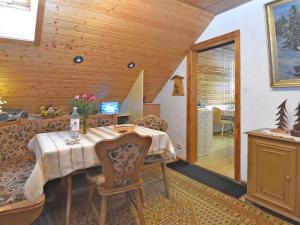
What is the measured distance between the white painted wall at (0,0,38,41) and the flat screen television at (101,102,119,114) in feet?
5.94

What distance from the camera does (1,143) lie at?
2.32 meters

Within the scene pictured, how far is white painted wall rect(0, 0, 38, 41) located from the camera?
2.60 m

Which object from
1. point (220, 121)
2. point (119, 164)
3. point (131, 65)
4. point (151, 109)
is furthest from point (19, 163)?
point (220, 121)

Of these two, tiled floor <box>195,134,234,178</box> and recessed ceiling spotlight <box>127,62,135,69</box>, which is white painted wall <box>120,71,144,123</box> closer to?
recessed ceiling spotlight <box>127,62,135,69</box>

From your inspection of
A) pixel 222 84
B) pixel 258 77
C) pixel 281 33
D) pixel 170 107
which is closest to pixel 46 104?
pixel 170 107

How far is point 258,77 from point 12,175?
304 cm

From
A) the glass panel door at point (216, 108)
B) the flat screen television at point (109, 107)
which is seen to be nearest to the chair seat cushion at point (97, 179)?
the glass panel door at point (216, 108)

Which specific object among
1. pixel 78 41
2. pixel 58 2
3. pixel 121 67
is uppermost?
pixel 58 2

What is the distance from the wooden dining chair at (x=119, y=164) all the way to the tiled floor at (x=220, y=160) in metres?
1.94

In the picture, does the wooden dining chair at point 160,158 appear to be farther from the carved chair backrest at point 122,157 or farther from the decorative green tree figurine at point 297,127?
the decorative green tree figurine at point 297,127

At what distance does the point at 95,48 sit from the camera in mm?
3154

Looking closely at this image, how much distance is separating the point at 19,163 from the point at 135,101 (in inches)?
92.8

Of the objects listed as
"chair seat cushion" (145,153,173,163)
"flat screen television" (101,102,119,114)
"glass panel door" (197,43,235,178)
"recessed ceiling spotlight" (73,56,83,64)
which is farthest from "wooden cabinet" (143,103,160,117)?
"chair seat cushion" (145,153,173,163)

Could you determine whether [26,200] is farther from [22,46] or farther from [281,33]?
[281,33]
